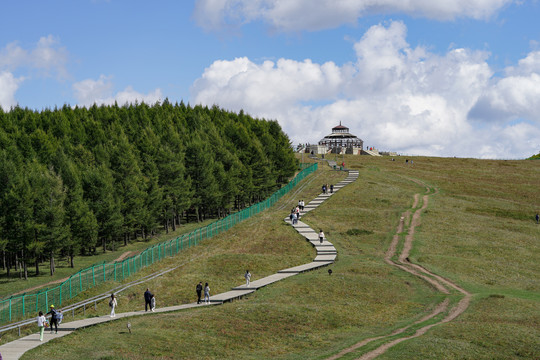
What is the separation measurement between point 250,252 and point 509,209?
56681mm

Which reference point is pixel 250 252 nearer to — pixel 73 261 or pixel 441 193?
pixel 73 261

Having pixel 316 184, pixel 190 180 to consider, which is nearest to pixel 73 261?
pixel 190 180

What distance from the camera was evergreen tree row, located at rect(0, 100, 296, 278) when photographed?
76.6 m

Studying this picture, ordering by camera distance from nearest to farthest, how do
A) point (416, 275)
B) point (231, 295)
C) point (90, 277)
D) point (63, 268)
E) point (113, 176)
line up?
point (231, 295)
point (90, 277)
point (416, 275)
point (63, 268)
point (113, 176)

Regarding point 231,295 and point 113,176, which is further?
point 113,176

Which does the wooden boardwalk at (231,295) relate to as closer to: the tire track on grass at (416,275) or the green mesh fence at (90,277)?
the tire track on grass at (416,275)

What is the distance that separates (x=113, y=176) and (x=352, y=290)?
57726 mm

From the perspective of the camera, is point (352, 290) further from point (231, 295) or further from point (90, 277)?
point (90, 277)

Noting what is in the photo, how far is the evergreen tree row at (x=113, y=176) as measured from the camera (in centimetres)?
7662

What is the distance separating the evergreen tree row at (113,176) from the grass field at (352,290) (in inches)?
726

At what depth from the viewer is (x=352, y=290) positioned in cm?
5219

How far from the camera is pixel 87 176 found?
88000 millimetres

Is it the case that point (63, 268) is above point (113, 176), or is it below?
below

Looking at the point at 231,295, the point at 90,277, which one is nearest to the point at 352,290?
the point at 231,295
